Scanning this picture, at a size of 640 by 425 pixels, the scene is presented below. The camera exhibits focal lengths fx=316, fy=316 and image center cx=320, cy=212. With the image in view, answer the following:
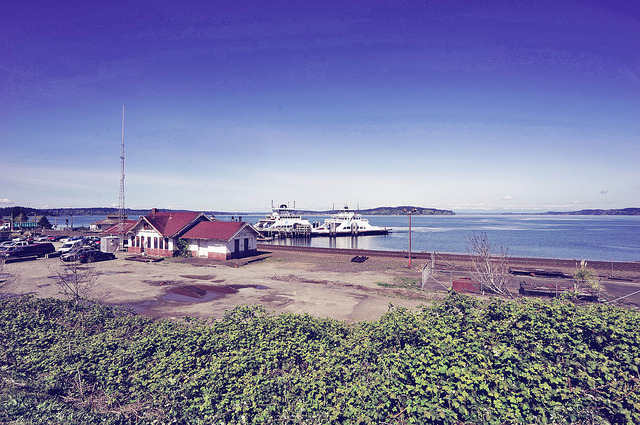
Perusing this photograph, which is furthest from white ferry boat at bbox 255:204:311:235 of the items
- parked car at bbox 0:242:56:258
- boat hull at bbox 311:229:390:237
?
parked car at bbox 0:242:56:258

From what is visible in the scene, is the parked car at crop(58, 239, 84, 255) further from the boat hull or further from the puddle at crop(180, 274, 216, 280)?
the boat hull

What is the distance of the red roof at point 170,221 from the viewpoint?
4238 cm

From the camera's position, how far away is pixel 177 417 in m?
6.69

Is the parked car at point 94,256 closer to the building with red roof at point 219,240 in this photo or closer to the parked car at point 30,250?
the parked car at point 30,250

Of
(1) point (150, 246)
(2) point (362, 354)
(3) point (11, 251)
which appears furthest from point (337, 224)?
(2) point (362, 354)

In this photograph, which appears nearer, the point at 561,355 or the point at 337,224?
the point at 561,355

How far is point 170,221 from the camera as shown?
148ft

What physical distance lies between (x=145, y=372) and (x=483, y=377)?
7.87m

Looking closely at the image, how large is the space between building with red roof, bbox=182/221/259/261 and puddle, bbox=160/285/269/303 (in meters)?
13.7

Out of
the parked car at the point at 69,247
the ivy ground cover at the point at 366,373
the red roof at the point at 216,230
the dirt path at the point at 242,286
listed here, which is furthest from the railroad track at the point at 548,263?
the parked car at the point at 69,247

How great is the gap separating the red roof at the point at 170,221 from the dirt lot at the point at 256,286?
16.0 feet

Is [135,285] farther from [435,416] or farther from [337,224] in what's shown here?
[337,224]

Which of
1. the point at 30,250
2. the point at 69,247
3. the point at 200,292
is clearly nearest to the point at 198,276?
the point at 200,292

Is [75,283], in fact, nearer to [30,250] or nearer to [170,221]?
[170,221]
